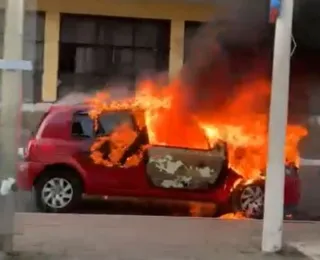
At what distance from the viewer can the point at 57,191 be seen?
11.2 m

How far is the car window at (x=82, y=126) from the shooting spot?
11.3m

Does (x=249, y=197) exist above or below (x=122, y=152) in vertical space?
below

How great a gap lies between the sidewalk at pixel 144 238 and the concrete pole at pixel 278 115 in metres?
0.56

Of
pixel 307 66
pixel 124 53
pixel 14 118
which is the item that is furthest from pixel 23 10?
pixel 124 53

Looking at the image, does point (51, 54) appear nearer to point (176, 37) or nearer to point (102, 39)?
point (102, 39)

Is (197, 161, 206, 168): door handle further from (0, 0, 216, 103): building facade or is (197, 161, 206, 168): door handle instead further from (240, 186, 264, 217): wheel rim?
(0, 0, 216, 103): building facade

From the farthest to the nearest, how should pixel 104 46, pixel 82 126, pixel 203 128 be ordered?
pixel 104 46, pixel 203 128, pixel 82 126

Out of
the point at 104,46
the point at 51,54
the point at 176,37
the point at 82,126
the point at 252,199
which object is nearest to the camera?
the point at 252,199

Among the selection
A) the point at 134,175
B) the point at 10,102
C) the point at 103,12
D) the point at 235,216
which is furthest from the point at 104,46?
the point at 10,102

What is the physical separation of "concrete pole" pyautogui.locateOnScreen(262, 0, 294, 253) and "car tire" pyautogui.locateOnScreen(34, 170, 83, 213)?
3.86 meters

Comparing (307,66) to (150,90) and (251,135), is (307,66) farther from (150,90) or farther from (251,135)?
(150,90)

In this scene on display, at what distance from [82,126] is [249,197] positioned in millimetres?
2585

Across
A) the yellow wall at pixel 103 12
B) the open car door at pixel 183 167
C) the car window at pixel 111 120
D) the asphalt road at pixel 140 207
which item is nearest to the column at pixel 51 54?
the yellow wall at pixel 103 12

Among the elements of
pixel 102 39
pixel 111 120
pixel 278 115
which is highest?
pixel 102 39
